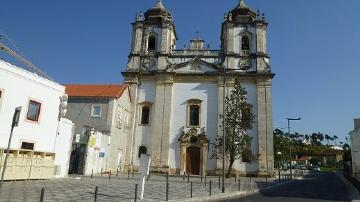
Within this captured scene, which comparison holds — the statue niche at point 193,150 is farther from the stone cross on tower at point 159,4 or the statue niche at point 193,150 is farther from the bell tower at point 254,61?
the stone cross on tower at point 159,4

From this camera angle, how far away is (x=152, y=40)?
4094 cm

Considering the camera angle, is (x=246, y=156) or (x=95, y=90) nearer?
(x=246, y=156)

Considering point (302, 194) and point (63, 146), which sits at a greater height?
point (63, 146)

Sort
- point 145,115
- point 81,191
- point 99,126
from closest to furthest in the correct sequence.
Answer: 1. point 81,191
2. point 99,126
3. point 145,115

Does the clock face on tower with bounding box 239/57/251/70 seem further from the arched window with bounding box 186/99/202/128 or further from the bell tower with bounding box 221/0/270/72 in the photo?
the arched window with bounding box 186/99/202/128

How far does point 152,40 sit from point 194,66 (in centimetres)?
642

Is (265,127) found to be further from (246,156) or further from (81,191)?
(81,191)

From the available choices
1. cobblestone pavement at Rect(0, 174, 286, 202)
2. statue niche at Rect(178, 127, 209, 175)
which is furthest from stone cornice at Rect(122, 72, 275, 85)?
cobblestone pavement at Rect(0, 174, 286, 202)

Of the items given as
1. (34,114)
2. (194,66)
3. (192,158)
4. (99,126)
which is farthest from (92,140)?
(194,66)

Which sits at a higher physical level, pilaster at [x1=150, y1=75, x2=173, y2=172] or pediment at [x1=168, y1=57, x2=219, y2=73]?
pediment at [x1=168, y1=57, x2=219, y2=73]

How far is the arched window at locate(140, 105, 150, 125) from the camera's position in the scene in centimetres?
3788

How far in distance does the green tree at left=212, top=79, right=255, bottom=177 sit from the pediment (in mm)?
4231

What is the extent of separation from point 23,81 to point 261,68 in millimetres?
24915

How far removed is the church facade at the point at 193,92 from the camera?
35.8 metres
